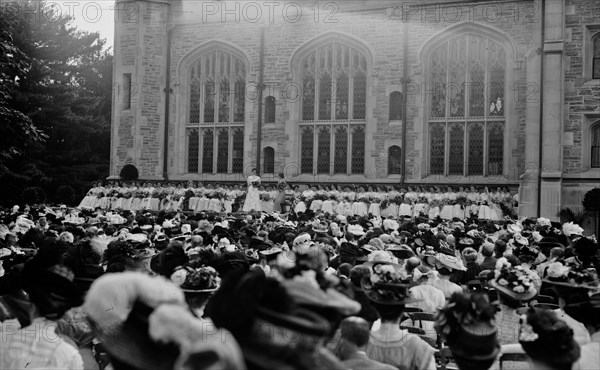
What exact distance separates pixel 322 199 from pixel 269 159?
449 centimetres

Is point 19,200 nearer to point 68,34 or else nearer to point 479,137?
point 68,34

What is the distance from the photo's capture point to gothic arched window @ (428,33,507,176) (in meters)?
27.9

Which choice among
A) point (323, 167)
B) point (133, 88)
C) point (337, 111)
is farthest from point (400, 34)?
point (133, 88)

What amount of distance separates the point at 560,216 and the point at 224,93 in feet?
50.0

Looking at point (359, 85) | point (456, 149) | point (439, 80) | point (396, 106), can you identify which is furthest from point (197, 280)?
point (359, 85)

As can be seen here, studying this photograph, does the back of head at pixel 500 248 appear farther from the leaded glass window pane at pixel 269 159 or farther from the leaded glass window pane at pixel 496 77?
the leaded glass window pane at pixel 269 159

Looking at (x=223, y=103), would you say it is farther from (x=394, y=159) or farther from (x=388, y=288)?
(x=388, y=288)

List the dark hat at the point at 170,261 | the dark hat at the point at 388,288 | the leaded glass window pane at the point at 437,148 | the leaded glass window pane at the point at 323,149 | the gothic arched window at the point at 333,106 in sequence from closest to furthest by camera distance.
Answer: the dark hat at the point at 388,288, the dark hat at the point at 170,261, the leaded glass window pane at the point at 437,148, the gothic arched window at the point at 333,106, the leaded glass window pane at the point at 323,149

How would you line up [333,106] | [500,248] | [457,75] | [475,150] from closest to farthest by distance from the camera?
[500,248], [475,150], [457,75], [333,106]

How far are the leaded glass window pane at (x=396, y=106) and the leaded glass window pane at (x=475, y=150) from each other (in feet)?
9.11

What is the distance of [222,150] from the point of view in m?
32.2

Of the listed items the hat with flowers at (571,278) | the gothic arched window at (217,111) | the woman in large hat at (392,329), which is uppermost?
the gothic arched window at (217,111)

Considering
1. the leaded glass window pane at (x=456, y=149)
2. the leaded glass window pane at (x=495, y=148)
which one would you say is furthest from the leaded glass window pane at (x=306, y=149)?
the leaded glass window pane at (x=495, y=148)

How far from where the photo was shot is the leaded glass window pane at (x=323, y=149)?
30250 mm
